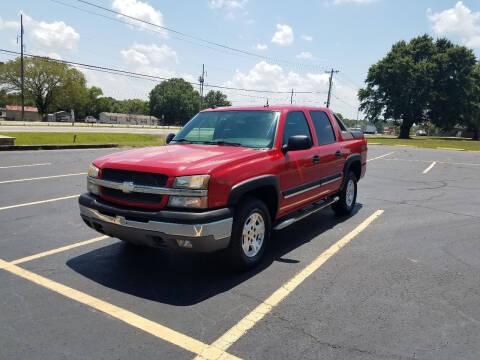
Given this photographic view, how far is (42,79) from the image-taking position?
2955 inches

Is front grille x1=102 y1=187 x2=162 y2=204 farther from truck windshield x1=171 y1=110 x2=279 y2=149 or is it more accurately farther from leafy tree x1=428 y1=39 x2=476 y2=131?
leafy tree x1=428 y1=39 x2=476 y2=131

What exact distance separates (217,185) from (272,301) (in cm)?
118

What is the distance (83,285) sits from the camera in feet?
11.5

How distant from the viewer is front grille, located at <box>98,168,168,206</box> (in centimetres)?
343

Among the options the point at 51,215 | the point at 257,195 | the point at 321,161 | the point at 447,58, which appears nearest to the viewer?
the point at 257,195

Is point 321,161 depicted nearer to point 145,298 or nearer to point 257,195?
point 257,195

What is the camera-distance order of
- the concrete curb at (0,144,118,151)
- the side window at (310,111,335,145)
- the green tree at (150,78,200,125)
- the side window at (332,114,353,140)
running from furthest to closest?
the green tree at (150,78,200,125)
the concrete curb at (0,144,118,151)
the side window at (332,114,353,140)
the side window at (310,111,335,145)

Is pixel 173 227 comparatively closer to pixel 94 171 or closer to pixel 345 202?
pixel 94 171

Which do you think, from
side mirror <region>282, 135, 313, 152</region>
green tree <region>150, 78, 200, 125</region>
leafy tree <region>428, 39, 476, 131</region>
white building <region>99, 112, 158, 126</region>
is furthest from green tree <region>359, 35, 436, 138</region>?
white building <region>99, 112, 158, 126</region>

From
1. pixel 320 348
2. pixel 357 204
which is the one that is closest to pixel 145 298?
pixel 320 348

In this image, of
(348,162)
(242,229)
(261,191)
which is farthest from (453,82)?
(242,229)

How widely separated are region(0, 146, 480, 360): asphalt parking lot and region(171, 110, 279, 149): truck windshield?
1.44m

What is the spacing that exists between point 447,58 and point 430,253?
59.0m

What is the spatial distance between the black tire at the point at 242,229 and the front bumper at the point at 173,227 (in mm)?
142
